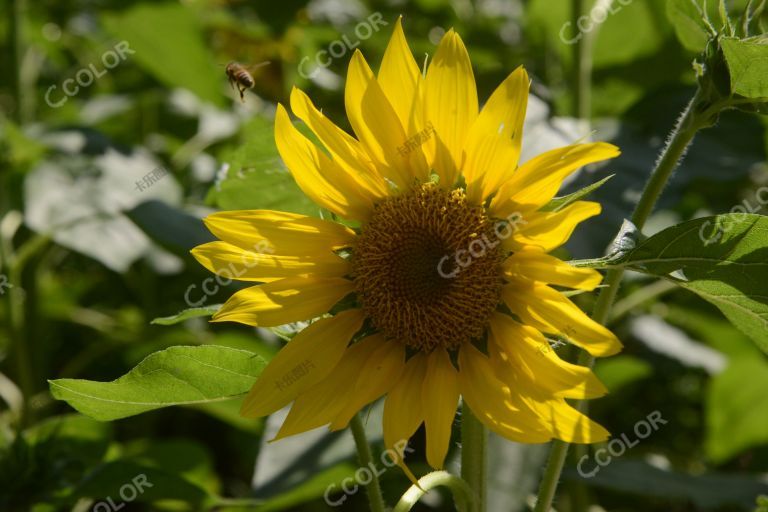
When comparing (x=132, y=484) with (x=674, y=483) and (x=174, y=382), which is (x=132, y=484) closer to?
(x=174, y=382)

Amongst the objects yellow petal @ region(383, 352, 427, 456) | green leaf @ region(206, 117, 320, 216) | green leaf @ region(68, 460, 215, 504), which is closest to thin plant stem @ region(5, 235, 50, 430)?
green leaf @ region(68, 460, 215, 504)

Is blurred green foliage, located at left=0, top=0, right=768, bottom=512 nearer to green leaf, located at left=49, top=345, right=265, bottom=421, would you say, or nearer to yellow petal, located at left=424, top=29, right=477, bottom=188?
green leaf, located at left=49, top=345, right=265, bottom=421

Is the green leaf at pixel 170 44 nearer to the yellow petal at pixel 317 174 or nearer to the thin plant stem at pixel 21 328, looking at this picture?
the thin plant stem at pixel 21 328

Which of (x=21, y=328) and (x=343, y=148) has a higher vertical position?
(x=343, y=148)

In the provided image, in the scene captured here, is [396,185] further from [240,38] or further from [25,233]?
[240,38]

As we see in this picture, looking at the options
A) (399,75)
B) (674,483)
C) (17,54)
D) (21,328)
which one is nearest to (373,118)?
(399,75)

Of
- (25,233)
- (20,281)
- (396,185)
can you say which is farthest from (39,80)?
(396,185)

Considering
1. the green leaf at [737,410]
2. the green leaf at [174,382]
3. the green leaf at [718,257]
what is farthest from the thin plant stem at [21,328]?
the green leaf at [737,410]
